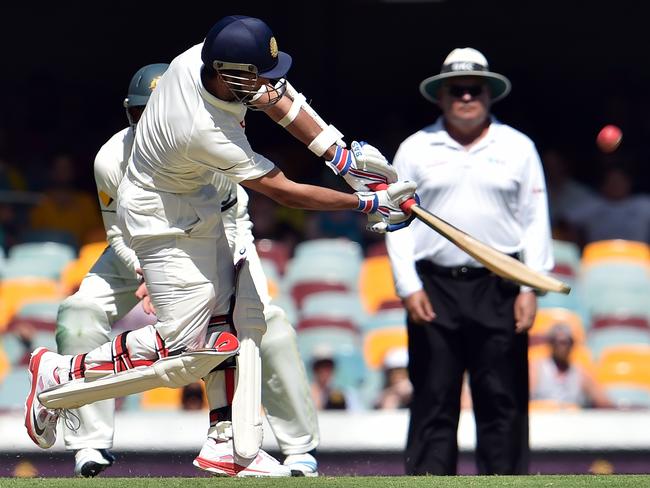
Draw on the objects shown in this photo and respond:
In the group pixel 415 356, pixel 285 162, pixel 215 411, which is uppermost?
pixel 285 162

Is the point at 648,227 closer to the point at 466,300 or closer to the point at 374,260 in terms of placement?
the point at 374,260

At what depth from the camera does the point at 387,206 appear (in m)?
5.07

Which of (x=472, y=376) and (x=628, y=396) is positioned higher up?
(x=628, y=396)

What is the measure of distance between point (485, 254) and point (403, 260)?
0.91m

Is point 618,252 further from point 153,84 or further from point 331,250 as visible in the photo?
point 153,84

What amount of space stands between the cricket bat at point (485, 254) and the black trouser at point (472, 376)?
2.85 ft

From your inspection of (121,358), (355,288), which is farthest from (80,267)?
(121,358)

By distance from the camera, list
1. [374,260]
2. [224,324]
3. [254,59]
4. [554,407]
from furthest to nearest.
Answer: [374,260] < [554,407] < [224,324] < [254,59]

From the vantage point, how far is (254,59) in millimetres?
4863

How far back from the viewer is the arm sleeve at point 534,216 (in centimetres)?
620

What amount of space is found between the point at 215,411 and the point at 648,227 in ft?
16.2

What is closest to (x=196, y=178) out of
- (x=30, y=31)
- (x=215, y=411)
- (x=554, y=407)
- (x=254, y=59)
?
(x=254, y=59)

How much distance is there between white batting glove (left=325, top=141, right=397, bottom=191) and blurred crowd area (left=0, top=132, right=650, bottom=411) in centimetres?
312

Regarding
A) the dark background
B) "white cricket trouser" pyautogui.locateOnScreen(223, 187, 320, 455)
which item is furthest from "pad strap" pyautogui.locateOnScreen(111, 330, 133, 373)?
the dark background
